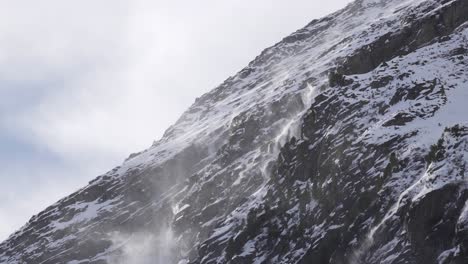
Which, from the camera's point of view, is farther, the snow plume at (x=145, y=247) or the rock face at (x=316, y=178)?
the snow plume at (x=145, y=247)

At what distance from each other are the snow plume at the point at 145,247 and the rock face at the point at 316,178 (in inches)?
7.9

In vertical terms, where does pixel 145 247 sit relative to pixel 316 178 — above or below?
below

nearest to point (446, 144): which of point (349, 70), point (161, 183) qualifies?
point (349, 70)

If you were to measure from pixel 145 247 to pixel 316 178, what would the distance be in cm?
4531

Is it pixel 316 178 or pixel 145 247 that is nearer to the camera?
pixel 316 178

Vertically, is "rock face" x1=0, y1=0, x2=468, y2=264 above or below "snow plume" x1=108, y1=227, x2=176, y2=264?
above

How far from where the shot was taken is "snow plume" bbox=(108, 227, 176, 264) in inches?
3408

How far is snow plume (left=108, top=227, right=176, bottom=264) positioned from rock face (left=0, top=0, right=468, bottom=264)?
0.20 m

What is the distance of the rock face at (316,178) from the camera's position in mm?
41031

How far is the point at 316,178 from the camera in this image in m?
52.2

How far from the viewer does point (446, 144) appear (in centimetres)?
4144

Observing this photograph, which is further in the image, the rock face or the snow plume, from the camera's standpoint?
the snow plume

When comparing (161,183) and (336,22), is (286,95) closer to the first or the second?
(161,183)

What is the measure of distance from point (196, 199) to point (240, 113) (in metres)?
16.7
